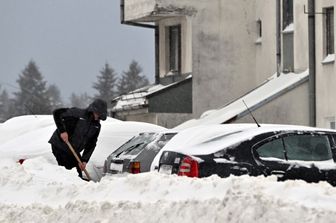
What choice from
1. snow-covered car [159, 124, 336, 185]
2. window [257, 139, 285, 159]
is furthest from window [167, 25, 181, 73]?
window [257, 139, 285, 159]

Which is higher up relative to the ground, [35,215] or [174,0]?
[174,0]

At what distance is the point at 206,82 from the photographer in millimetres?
33594

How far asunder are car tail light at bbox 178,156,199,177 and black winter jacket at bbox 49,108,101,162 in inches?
125

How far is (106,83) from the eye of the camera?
146250 millimetres

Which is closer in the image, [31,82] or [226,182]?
[226,182]

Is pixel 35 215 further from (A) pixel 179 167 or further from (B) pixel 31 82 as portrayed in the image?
(B) pixel 31 82

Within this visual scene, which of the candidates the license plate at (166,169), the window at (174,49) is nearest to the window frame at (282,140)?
the license plate at (166,169)

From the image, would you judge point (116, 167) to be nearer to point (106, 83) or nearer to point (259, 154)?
point (259, 154)

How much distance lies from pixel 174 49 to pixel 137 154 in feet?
66.5

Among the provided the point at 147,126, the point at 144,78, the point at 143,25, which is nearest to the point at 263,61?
the point at 143,25

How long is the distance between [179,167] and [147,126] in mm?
6388

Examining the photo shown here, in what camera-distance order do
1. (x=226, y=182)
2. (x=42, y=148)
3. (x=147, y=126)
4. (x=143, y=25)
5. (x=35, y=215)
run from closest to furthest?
(x=226, y=182) < (x=35, y=215) < (x=42, y=148) < (x=147, y=126) < (x=143, y=25)

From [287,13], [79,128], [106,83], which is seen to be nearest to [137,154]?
[79,128]

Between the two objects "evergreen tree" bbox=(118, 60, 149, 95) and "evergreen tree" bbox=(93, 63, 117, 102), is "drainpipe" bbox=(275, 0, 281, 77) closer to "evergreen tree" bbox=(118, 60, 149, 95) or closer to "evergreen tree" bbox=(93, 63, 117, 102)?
"evergreen tree" bbox=(118, 60, 149, 95)
